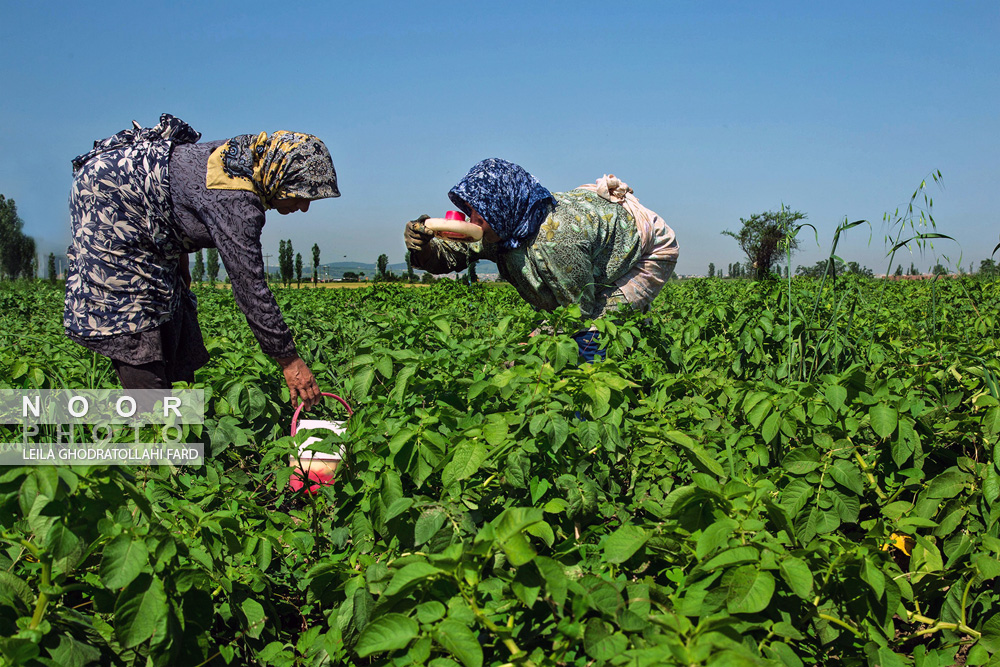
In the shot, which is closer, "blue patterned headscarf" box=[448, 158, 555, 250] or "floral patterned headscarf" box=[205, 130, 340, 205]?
"floral patterned headscarf" box=[205, 130, 340, 205]

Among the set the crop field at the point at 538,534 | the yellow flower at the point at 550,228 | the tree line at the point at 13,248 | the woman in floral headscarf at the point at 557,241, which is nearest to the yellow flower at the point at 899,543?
the crop field at the point at 538,534

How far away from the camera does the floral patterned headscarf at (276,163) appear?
2.44 m

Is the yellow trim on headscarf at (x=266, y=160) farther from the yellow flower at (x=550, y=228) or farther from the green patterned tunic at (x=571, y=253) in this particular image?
the yellow flower at (x=550, y=228)

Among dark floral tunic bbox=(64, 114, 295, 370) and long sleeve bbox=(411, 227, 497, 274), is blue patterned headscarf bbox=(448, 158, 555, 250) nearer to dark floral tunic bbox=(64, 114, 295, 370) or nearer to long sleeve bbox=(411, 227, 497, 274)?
long sleeve bbox=(411, 227, 497, 274)

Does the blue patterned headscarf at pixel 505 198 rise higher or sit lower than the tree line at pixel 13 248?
lower

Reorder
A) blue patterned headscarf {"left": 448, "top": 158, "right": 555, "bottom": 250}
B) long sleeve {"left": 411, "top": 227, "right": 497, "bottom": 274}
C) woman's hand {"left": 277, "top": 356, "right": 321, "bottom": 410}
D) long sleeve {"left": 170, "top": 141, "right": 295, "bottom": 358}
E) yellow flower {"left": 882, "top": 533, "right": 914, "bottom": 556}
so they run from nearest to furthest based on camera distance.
Result: yellow flower {"left": 882, "top": 533, "right": 914, "bottom": 556} → long sleeve {"left": 170, "top": 141, "right": 295, "bottom": 358} → woman's hand {"left": 277, "top": 356, "right": 321, "bottom": 410} → blue patterned headscarf {"left": 448, "top": 158, "right": 555, "bottom": 250} → long sleeve {"left": 411, "top": 227, "right": 497, "bottom": 274}

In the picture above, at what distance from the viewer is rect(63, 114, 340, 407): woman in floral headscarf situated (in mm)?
2404

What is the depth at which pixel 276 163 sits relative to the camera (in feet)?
8.07

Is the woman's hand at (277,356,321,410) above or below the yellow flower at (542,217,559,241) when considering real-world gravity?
below

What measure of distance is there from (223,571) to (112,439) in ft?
1.71

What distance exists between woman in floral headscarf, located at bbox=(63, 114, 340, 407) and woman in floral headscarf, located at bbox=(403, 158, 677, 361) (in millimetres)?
688

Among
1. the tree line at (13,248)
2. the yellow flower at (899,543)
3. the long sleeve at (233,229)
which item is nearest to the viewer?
the yellow flower at (899,543)

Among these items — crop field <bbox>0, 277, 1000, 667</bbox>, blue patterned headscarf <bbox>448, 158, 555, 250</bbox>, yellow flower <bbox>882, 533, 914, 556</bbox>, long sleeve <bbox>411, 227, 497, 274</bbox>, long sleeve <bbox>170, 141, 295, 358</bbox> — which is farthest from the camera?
long sleeve <bbox>411, 227, 497, 274</bbox>

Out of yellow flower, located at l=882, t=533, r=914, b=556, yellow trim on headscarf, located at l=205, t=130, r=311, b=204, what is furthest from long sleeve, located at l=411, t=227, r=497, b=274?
yellow flower, located at l=882, t=533, r=914, b=556
